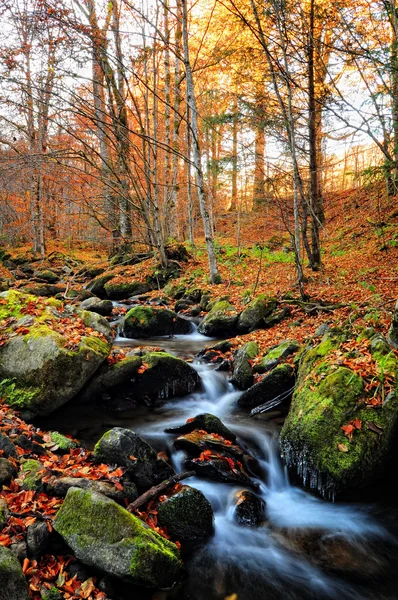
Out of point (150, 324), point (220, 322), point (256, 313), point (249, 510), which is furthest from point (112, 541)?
Answer: point (150, 324)

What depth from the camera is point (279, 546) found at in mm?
3824

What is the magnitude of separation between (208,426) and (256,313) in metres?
4.27

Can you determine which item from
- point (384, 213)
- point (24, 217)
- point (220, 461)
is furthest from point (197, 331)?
point (24, 217)

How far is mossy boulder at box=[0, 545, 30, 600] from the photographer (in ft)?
7.26

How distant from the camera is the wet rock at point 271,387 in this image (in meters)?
6.07

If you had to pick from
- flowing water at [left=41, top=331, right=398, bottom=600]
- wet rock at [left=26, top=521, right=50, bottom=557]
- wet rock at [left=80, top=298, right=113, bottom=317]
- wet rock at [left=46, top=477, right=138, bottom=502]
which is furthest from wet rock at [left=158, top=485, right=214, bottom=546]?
wet rock at [left=80, top=298, right=113, bottom=317]

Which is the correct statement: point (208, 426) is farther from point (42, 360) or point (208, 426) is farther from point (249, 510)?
point (42, 360)

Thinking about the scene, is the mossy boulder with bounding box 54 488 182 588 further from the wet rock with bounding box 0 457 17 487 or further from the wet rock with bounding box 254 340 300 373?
the wet rock with bounding box 254 340 300 373

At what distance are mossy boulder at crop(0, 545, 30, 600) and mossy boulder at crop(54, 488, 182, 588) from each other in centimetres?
51

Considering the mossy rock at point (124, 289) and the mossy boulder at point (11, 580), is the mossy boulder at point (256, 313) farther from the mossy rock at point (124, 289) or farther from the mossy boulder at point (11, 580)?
the mossy boulder at point (11, 580)

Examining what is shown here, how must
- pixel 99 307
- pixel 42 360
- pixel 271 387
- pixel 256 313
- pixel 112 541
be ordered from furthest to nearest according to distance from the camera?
pixel 99 307 → pixel 256 313 → pixel 271 387 → pixel 42 360 → pixel 112 541

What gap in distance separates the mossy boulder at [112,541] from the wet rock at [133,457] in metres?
0.91

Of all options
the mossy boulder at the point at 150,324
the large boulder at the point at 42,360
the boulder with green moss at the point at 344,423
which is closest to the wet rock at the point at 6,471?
the large boulder at the point at 42,360

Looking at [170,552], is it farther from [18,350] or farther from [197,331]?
[197,331]
